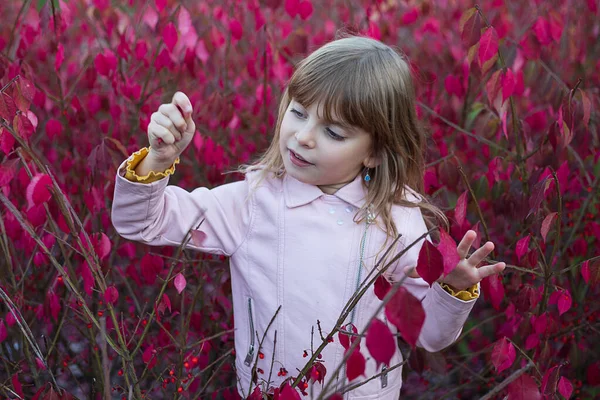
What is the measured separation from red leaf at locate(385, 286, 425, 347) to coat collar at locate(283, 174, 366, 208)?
82 centimetres

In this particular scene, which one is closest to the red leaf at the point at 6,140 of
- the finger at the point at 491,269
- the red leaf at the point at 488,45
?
the finger at the point at 491,269

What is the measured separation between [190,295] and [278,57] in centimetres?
100

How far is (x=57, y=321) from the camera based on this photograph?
229 cm

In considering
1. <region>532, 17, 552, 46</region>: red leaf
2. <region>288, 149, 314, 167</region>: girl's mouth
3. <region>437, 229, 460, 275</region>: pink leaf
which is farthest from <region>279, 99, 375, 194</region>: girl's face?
<region>532, 17, 552, 46</region>: red leaf

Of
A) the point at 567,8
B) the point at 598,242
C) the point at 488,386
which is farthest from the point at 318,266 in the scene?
the point at 567,8

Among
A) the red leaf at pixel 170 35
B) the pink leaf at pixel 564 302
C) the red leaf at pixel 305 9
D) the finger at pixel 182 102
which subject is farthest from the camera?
the red leaf at pixel 305 9

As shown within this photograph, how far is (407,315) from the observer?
1.07 meters

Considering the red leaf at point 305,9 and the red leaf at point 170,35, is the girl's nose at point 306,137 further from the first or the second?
the red leaf at point 305,9

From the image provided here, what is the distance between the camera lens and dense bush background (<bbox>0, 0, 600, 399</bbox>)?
187 cm

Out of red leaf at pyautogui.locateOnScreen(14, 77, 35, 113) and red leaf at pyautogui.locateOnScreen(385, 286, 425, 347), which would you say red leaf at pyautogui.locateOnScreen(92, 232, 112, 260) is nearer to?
red leaf at pyautogui.locateOnScreen(14, 77, 35, 113)

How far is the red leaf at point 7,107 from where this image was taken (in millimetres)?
1645

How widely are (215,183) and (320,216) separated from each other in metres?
0.86

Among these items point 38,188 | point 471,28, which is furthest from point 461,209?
point 38,188

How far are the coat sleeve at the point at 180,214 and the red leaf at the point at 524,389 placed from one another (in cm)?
72
